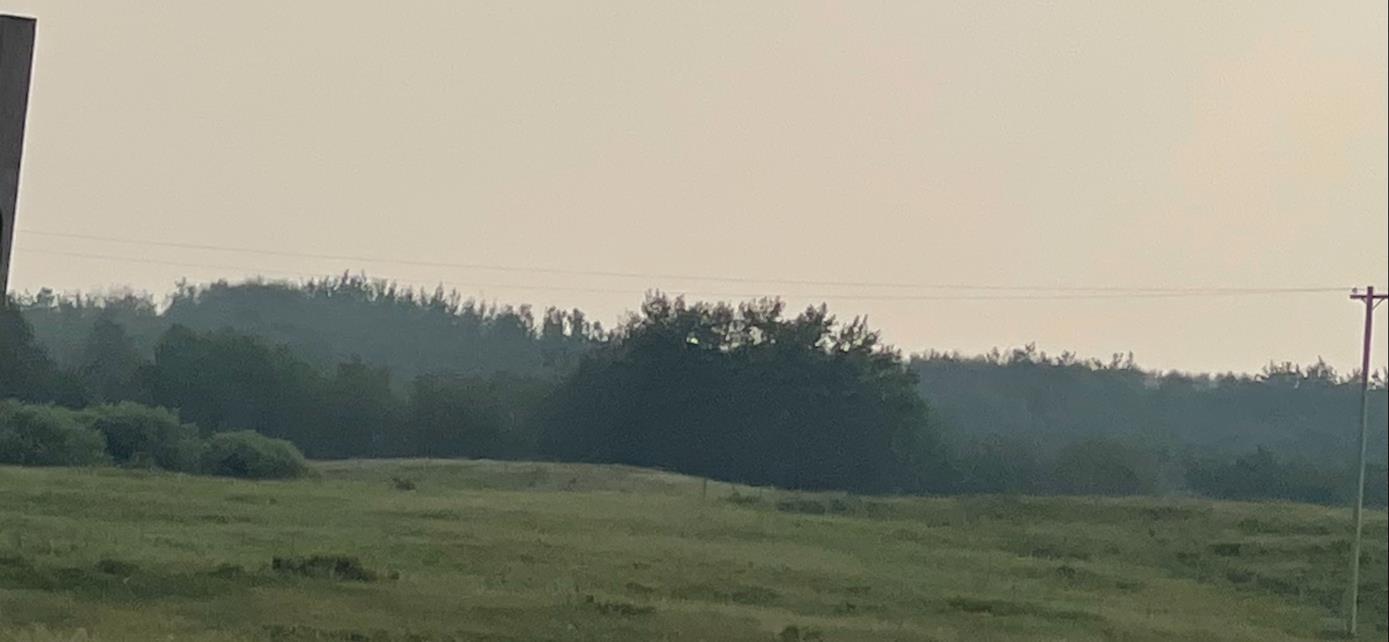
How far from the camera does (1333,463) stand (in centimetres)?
2992

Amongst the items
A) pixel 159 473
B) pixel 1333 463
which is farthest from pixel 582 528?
pixel 1333 463

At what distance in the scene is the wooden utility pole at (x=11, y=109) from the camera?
11.9ft

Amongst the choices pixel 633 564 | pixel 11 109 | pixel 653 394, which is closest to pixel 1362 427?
pixel 633 564

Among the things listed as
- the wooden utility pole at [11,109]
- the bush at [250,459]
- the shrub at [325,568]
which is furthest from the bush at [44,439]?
the wooden utility pole at [11,109]

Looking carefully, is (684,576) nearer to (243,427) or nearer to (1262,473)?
(1262,473)

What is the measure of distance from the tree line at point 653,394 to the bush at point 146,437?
7.48 feet

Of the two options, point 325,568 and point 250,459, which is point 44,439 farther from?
point 325,568

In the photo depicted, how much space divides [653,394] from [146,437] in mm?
15907

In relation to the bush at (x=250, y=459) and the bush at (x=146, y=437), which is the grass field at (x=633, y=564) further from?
the bush at (x=146, y=437)

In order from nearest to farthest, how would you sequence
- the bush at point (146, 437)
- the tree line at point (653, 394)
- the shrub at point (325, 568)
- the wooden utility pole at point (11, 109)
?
the wooden utility pole at point (11, 109) < the shrub at point (325, 568) < the bush at point (146, 437) < the tree line at point (653, 394)

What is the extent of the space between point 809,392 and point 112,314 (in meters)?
20.9

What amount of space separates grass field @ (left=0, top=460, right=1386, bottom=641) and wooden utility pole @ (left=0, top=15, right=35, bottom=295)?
6.93 meters

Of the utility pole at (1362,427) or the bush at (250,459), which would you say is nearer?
the utility pole at (1362,427)

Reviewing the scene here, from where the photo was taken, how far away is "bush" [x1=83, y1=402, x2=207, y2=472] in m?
39.8
